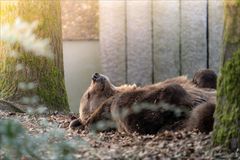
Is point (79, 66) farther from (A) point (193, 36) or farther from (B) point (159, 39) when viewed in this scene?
(A) point (193, 36)

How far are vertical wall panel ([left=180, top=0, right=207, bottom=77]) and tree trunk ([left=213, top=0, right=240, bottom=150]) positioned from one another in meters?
4.19

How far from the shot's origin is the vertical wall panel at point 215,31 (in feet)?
25.7

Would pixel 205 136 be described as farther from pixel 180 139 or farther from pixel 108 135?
pixel 108 135

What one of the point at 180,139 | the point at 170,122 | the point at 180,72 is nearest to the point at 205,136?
the point at 180,139

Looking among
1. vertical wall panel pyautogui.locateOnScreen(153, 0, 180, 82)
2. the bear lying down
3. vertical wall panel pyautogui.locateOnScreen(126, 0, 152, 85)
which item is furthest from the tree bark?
vertical wall panel pyautogui.locateOnScreen(153, 0, 180, 82)

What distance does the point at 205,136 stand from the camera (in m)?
4.03

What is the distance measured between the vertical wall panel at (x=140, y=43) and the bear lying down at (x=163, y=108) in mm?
2285

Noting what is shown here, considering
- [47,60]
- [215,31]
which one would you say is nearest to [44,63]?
[47,60]

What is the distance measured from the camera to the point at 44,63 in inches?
248

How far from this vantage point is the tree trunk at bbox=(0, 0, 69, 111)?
6152 mm

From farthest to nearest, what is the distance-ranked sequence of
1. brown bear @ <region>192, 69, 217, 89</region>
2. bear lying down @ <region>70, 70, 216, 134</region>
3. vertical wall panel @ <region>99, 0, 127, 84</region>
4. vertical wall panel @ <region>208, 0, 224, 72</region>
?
1. vertical wall panel @ <region>99, 0, 127, 84</region>
2. vertical wall panel @ <region>208, 0, 224, 72</region>
3. brown bear @ <region>192, 69, 217, 89</region>
4. bear lying down @ <region>70, 70, 216, 134</region>

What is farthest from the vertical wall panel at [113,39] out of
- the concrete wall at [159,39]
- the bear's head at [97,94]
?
the bear's head at [97,94]

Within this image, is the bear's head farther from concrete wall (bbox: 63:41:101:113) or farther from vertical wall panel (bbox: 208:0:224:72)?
vertical wall panel (bbox: 208:0:224:72)

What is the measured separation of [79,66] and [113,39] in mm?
541
